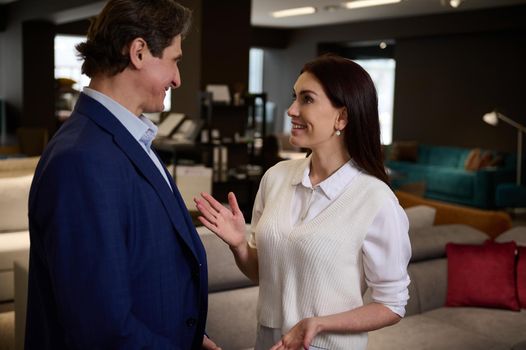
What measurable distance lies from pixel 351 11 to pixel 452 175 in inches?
144

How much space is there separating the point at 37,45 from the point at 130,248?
1259 centimetres

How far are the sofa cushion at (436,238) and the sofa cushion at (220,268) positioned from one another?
1.28 meters

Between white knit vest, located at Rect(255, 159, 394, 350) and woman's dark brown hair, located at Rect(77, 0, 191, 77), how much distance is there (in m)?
0.62

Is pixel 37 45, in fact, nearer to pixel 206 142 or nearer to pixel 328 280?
pixel 206 142

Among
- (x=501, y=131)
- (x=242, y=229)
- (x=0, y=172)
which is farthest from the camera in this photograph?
(x=501, y=131)

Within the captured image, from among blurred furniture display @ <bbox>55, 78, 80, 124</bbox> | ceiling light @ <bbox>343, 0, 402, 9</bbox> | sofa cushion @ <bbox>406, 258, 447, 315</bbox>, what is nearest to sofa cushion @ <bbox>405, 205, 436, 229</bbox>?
sofa cushion @ <bbox>406, 258, 447, 315</bbox>

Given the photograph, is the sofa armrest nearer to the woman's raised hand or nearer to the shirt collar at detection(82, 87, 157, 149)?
the woman's raised hand

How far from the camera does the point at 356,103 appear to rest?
1.75 m

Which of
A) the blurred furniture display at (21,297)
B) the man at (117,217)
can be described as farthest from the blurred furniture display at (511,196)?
the man at (117,217)

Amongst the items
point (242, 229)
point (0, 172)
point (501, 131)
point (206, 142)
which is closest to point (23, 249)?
point (0, 172)

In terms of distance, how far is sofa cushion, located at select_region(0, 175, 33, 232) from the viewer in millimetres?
4555

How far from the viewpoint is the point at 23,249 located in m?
4.20

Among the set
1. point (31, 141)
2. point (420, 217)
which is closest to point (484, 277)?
point (420, 217)

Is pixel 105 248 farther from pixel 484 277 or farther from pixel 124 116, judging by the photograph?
pixel 484 277
